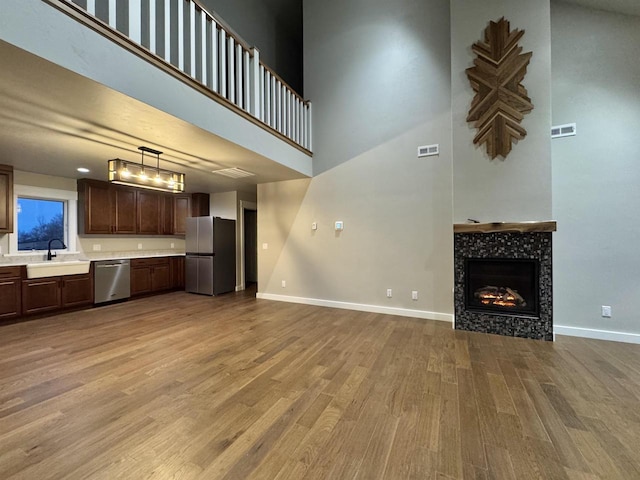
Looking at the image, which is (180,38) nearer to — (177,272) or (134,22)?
(134,22)

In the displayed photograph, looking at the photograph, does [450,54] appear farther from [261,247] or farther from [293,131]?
[261,247]

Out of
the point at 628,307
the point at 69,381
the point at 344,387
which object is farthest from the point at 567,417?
the point at 69,381

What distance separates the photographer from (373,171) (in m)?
4.66

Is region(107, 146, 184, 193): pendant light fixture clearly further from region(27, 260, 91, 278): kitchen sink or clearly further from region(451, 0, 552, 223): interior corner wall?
region(451, 0, 552, 223): interior corner wall

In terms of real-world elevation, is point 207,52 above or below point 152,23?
above

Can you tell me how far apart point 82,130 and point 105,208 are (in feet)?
9.98

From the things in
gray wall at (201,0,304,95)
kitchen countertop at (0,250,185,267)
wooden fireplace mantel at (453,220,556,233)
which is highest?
gray wall at (201,0,304,95)

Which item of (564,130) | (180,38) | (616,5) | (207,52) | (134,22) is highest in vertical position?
(207,52)

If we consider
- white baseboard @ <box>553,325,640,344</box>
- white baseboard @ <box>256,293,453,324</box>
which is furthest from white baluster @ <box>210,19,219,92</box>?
white baseboard @ <box>553,325,640,344</box>

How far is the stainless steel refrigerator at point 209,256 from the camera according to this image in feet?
19.8

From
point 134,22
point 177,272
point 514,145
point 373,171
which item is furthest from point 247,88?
point 177,272

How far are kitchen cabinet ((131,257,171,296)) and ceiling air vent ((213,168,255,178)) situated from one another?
2680 mm

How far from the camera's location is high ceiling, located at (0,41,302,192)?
6.69ft

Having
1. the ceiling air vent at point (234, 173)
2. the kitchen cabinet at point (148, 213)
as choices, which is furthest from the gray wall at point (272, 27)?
the kitchen cabinet at point (148, 213)
